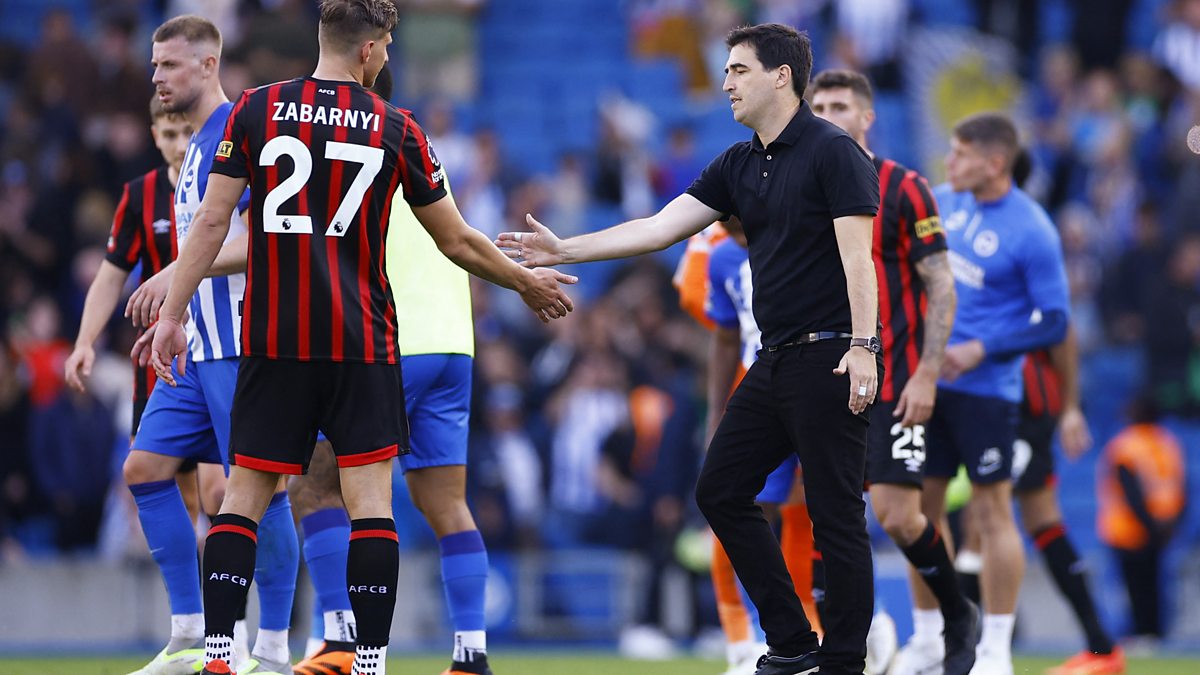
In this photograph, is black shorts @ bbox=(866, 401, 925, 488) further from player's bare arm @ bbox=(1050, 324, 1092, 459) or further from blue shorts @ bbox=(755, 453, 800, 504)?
player's bare arm @ bbox=(1050, 324, 1092, 459)

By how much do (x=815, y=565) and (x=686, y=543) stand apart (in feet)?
19.3

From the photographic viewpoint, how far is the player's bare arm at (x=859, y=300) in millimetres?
6188

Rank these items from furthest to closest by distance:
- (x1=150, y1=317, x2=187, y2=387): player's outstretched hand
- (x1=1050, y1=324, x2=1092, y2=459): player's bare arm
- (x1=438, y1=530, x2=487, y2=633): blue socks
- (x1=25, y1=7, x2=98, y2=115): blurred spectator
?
(x1=25, y1=7, x2=98, y2=115): blurred spectator < (x1=1050, y1=324, x2=1092, y2=459): player's bare arm < (x1=438, y1=530, x2=487, y2=633): blue socks < (x1=150, y1=317, x2=187, y2=387): player's outstretched hand

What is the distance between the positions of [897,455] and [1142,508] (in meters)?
7.10

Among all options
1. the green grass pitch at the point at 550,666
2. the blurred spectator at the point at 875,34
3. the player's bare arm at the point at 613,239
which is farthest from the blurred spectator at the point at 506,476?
the player's bare arm at the point at 613,239

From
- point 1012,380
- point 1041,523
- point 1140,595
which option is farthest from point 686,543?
point 1012,380

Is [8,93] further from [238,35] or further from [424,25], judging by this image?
[424,25]

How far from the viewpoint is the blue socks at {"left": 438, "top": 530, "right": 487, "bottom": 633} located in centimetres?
733

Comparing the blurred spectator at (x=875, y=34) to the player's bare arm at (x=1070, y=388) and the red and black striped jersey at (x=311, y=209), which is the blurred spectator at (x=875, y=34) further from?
the red and black striped jersey at (x=311, y=209)

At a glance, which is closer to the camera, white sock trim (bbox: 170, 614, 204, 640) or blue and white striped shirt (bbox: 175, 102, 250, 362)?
blue and white striped shirt (bbox: 175, 102, 250, 362)

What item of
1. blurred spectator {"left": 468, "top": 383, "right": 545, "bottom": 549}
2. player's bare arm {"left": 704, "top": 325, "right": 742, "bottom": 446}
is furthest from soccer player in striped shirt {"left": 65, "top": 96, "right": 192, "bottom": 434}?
blurred spectator {"left": 468, "top": 383, "right": 545, "bottom": 549}

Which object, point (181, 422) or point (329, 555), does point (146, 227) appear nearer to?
point (181, 422)

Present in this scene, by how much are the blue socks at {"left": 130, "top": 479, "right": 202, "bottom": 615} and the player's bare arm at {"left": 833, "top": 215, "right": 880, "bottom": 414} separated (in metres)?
2.99

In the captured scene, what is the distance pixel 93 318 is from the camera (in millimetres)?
7867
